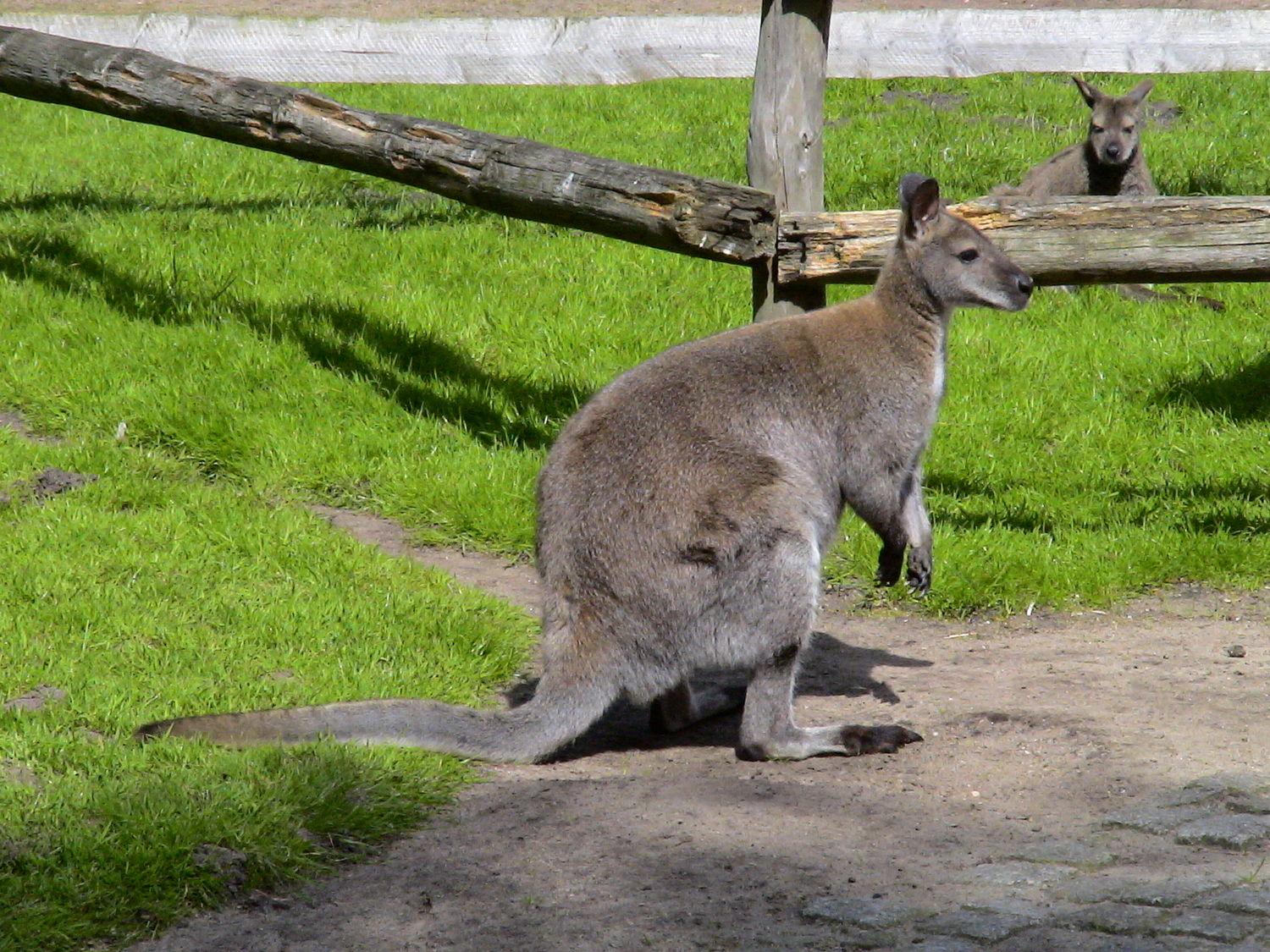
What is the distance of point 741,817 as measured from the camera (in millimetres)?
3617

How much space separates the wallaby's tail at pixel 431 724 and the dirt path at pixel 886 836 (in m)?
0.12

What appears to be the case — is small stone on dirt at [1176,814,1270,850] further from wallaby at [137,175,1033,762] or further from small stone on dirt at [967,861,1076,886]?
wallaby at [137,175,1033,762]

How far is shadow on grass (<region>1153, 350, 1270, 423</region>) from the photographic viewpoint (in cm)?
675

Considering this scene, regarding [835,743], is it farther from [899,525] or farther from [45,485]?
[45,485]

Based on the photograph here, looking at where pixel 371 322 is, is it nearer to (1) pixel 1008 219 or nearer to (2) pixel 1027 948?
(1) pixel 1008 219

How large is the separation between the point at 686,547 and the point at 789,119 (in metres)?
2.32

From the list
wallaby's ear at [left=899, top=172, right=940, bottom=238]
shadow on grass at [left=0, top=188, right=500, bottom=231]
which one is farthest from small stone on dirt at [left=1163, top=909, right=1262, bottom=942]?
shadow on grass at [left=0, top=188, right=500, bottom=231]

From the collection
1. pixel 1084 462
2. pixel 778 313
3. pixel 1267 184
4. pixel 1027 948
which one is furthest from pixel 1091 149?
pixel 1027 948

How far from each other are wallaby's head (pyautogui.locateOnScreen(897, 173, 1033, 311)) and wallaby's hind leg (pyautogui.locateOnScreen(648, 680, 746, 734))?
1446mm

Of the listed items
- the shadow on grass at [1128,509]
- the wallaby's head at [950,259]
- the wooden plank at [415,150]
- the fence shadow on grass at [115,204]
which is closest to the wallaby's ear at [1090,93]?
the shadow on grass at [1128,509]

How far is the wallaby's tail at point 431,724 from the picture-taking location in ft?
12.0

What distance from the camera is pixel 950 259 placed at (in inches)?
187

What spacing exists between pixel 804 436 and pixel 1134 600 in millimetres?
1854

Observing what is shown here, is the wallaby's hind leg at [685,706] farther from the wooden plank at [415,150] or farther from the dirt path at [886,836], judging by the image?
the wooden plank at [415,150]
